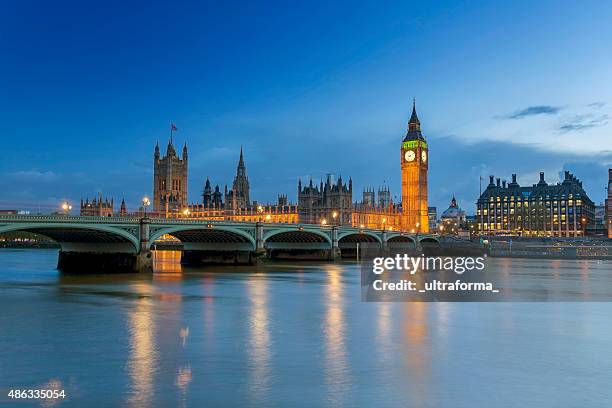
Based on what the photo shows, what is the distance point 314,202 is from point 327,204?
14.5 ft

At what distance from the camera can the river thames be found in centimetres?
1287

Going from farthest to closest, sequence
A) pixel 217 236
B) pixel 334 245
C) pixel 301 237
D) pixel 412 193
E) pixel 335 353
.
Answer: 1. pixel 412 193
2. pixel 334 245
3. pixel 301 237
4. pixel 217 236
5. pixel 335 353

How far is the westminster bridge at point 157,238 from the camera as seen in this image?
4400 centimetres

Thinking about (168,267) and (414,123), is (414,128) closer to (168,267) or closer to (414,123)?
(414,123)

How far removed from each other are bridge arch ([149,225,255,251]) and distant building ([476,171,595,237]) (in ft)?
435

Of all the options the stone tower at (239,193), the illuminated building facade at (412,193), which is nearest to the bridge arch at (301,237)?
the stone tower at (239,193)

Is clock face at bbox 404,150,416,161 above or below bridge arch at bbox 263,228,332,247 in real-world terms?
above

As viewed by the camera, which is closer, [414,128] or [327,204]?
[327,204]

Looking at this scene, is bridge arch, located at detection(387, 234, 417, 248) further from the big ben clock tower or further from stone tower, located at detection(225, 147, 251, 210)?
stone tower, located at detection(225, 147, 251, 210)

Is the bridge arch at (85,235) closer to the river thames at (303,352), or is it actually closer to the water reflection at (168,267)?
the water reflection at (168,267)

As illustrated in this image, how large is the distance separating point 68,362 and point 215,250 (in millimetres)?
52615

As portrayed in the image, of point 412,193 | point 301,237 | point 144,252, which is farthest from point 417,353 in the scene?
point 412,193

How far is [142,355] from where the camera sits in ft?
54.6

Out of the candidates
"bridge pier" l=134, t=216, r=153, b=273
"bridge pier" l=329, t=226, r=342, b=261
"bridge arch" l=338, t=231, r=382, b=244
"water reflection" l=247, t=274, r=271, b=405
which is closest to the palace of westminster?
"bridge arch" l=338, t=231, r=382, b=244
